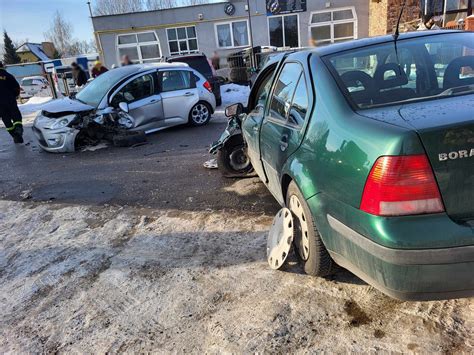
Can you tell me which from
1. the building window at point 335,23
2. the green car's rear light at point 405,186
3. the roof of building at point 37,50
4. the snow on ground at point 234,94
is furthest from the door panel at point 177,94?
the roof of building at point 37,50

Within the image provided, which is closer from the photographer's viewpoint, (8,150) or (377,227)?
(377,227)

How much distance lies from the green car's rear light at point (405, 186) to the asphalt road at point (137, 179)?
8.07 ft

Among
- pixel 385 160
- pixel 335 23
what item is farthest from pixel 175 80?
pixel 335 23

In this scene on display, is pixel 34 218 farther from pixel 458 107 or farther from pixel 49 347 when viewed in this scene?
pixel 458 107

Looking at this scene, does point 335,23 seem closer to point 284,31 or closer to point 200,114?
point 284,31

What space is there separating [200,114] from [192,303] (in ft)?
25.6

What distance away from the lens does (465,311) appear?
2.49 meters

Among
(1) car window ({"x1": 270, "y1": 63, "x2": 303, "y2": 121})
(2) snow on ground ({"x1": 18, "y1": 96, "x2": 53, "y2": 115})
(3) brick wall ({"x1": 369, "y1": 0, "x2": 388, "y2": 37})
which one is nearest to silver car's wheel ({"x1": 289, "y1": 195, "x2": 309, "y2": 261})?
(1) car window ({"x1": 270, "y1": 63, "x2": 303, "y2": 121})

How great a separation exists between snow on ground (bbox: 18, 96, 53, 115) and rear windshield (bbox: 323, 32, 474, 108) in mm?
18115

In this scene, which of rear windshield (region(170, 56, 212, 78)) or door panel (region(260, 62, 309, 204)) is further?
rear windshield (region(170, 56, 212, 78))

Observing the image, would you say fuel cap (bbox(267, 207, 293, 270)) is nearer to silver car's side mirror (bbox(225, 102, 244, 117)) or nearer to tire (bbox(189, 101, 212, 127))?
silver car's side mirror (bbox(225, 102, 244, 117))

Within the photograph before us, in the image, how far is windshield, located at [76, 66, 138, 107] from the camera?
28.4ft

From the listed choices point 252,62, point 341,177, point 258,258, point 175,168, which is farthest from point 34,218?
point 252,62

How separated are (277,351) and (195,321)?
617 mm
